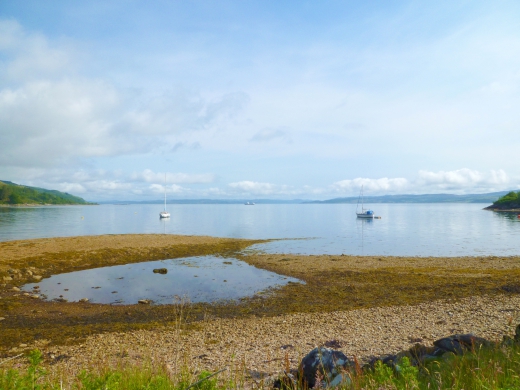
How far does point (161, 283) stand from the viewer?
21.6 m

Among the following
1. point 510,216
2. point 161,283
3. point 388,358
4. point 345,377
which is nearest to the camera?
point 345,377

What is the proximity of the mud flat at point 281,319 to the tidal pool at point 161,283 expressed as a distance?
4.48 ft

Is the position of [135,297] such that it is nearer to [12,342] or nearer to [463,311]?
[12,342]

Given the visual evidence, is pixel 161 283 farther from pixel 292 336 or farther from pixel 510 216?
pixel 510 216

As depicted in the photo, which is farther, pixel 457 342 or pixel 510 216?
pixel 510 216

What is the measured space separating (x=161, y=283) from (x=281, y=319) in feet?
35.6

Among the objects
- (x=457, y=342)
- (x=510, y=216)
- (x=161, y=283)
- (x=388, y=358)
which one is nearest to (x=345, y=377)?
(x=388, y=358)

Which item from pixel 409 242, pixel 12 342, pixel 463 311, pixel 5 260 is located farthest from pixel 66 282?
pixel 409 242

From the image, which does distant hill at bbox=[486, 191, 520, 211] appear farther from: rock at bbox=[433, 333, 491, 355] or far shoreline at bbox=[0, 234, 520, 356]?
rock at bbox=[433, 333, 491, 355]

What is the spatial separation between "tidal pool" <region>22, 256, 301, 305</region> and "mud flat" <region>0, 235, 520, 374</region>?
4.48 feet

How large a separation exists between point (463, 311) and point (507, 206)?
16447cm

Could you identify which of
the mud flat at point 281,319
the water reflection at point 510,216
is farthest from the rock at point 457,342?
the water reflection at point 510,216

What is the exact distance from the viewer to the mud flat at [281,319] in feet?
32.2

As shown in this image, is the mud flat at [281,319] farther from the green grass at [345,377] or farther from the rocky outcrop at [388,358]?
the rocky outcrop at [388,358]
